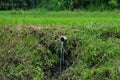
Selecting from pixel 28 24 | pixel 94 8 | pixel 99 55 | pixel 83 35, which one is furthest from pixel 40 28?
pixel 94 8

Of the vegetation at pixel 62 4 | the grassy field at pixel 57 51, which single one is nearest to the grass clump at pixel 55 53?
the grassy field at pixel 57 51

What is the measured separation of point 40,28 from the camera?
877cm

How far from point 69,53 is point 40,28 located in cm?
89

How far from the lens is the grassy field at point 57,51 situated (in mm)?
7930

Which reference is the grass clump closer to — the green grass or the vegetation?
the green grass

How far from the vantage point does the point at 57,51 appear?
8484 mm

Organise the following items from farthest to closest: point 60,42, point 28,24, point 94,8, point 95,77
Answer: point 94,8 < point 28,24 < point 60,42 < point 95,77

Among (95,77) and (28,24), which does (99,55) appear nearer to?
(95,77)

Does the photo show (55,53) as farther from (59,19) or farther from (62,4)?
(62,4)

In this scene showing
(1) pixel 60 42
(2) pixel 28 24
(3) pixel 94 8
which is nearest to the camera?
(1) pixel 60 42

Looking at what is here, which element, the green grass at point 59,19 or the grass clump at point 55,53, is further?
the green grass at point 59,19

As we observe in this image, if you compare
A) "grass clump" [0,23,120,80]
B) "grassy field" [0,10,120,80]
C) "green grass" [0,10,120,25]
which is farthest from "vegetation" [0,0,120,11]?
"grass clump" [0,23,120,80]

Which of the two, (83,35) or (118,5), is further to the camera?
(118,5)

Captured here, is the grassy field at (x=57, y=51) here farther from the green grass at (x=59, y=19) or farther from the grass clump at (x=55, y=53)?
the green grass at (x=59, y=19)
